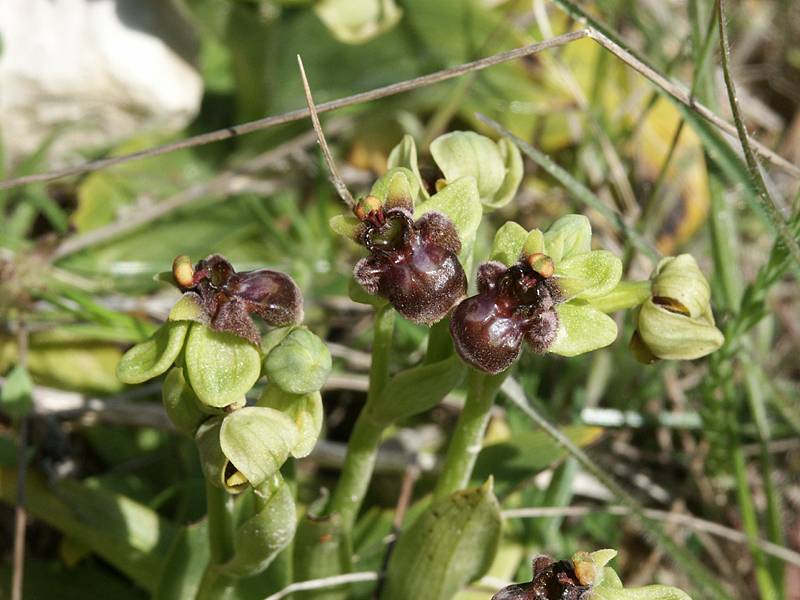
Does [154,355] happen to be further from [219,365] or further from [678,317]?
[678,317]

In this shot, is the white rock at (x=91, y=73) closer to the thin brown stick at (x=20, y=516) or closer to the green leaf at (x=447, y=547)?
the thin brown stick at (x=20, y=516)

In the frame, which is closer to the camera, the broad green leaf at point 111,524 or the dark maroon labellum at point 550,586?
the dark maroon labellum at point 550,586

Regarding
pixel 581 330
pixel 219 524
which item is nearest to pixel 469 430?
pixel 581 330

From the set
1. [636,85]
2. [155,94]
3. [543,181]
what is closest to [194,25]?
[155,94]

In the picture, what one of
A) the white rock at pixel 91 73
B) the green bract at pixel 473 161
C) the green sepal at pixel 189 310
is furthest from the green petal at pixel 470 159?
the white rock at pixel 91 73

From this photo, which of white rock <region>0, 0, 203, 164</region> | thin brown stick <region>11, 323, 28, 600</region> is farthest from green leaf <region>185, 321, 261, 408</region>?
white rock <region>0, 0, 203, 164</region>

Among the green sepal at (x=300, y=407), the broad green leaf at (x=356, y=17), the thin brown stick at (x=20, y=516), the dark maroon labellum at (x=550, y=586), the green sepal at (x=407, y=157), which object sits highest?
the broad green leaf at (x=356, y=17)

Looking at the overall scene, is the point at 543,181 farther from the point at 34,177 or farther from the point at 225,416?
the point at 225,416
